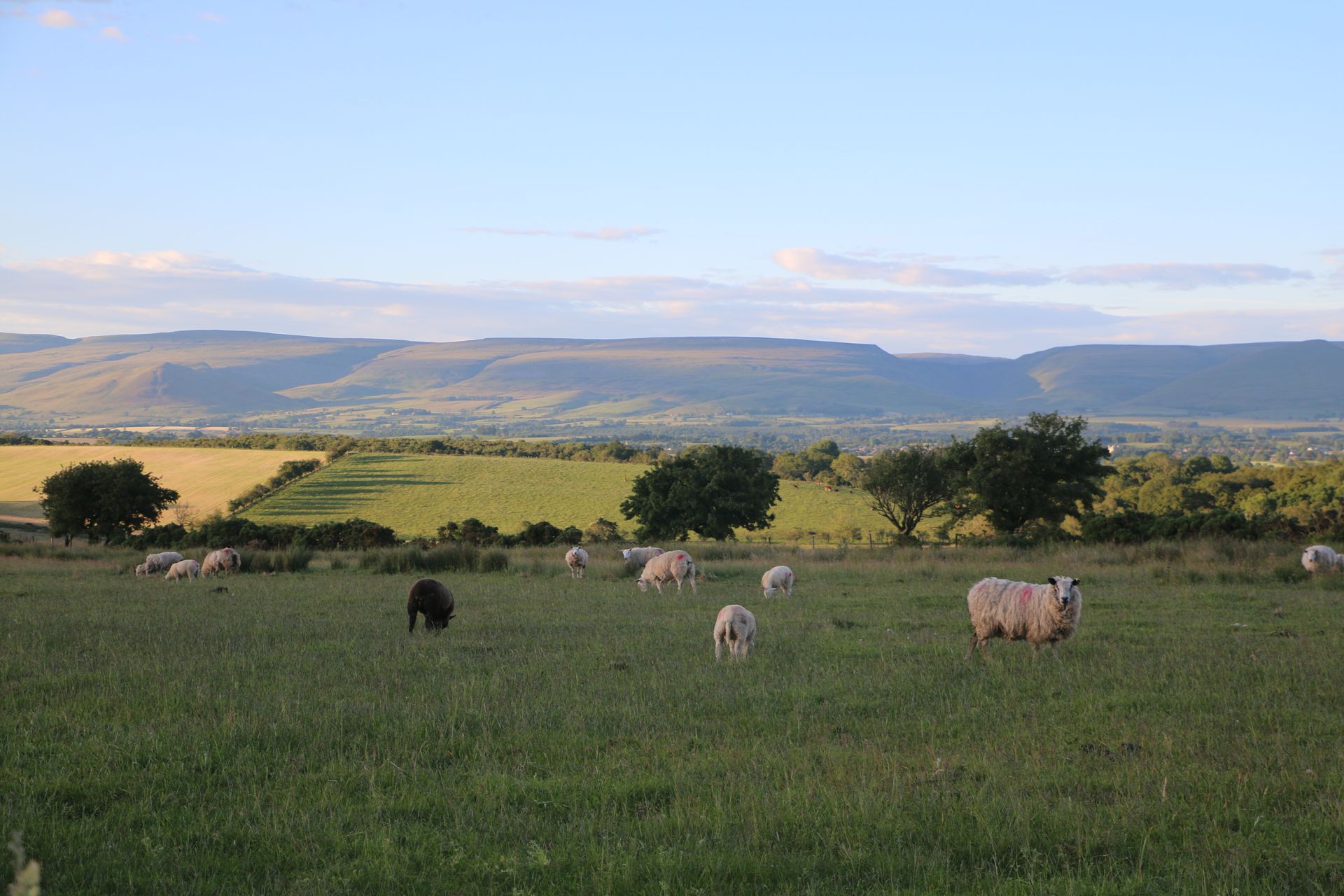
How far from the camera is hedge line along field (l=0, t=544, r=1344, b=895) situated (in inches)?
251

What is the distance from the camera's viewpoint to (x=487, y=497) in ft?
306

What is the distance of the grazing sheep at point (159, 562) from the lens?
32281mm

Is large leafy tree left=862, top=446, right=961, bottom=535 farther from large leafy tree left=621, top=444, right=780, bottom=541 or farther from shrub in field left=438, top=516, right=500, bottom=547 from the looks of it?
shrub in field left=438, top=516, right=500, bottom=547

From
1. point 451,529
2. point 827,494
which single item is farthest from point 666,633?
point 827,494

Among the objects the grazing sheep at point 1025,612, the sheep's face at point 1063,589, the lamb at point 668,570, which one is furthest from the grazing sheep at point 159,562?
the sheep's face at point 1063,589

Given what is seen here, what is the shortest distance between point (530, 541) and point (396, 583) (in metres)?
20.0

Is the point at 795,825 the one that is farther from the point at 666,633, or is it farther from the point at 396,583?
the point at 396,583

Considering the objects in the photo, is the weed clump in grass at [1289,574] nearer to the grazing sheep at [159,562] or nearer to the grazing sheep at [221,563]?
the grazing sheep at [221,563]

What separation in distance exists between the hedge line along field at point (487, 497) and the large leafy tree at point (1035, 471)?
2905 centimetres

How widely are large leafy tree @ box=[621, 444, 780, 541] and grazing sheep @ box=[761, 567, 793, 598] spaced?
108ft

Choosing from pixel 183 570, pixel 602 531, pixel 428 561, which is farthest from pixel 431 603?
pixel 602 531

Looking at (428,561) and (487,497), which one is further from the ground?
(428,561)

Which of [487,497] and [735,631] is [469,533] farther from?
[487,497]

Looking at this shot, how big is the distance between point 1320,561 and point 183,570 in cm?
3308
